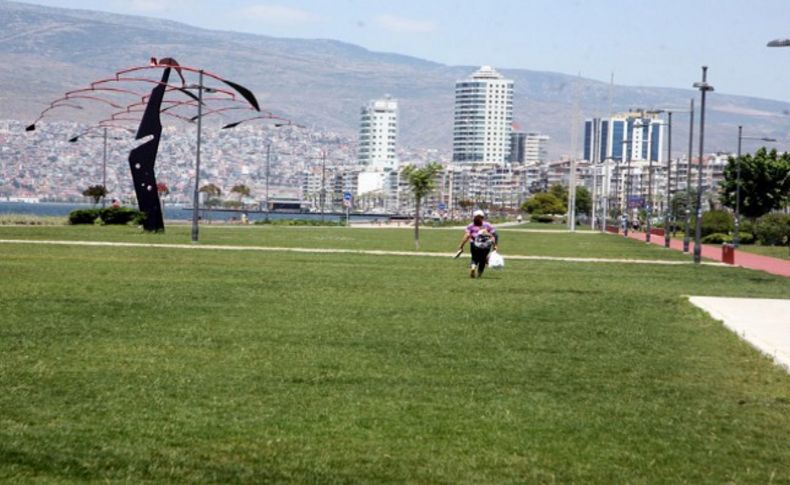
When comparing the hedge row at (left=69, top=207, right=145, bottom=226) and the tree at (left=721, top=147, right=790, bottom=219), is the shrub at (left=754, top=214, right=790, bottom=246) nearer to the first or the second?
A: the tree at (left=721, top=147, right=790, bottom=219)

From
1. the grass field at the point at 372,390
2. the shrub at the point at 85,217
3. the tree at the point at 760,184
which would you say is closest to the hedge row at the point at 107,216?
the shrub at the point at 85,217

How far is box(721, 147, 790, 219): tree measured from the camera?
94.8 m

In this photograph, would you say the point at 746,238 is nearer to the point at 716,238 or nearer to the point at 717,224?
the point at 716,238

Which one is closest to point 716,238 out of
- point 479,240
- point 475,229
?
point 479,240

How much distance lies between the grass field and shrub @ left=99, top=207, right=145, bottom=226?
52943 mm

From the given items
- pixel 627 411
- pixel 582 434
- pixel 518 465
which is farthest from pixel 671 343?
pixel 518 465

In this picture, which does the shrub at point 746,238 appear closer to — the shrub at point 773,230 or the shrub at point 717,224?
the shrub at point 773,230

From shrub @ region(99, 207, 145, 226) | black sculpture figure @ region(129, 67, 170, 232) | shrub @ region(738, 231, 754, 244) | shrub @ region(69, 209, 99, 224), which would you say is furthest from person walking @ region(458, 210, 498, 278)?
shrub @ region(738, 231, 754, 244)

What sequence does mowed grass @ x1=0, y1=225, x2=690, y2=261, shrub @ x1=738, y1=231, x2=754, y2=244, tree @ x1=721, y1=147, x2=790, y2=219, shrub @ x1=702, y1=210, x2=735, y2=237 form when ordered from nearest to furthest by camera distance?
1. mowed grass @ x1=0, y1=225, x2=690, y2=261
2. shrub @ x1=738, y1=231, x2=754, y2=244
3. shrub @ x1=702, y1=210, x2=735, y2=237
4. tree @ x1=721, y1=147, x2=790, y2=219

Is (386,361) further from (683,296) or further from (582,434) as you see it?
(683,296)

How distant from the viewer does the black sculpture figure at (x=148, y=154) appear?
185 feet

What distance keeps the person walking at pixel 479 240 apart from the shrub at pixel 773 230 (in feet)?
163

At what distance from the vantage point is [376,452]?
9141 mm

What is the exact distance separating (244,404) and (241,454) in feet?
6.06
